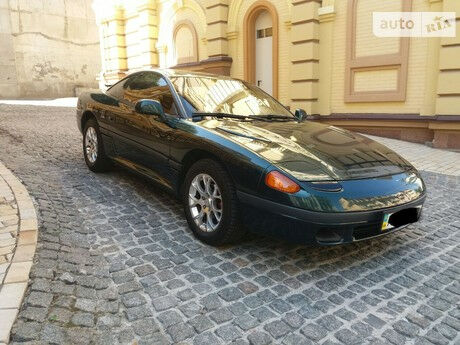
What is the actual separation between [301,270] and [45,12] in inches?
910

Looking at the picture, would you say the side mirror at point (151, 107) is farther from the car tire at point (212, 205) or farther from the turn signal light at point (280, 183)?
the turn signal light at point (280, 183)

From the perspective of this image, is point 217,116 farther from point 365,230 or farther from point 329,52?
point 329,52

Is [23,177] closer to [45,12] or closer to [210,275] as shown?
[210,275]

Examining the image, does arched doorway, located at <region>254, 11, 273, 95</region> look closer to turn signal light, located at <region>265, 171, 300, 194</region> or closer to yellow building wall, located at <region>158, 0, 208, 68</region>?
yellow building wall, located at <region>158, 0, 208, 68</region>

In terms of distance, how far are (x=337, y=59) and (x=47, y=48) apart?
17933mm

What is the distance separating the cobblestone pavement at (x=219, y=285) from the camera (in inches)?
85.3

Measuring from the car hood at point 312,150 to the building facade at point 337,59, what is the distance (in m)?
5.33

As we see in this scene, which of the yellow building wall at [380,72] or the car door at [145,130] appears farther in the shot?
the yellow building wall at [380,72]

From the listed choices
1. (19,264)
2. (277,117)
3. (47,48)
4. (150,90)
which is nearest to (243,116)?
(277,117)

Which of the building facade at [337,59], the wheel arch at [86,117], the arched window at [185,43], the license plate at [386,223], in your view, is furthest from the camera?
the arched window at [185,43]

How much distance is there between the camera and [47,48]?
21.4m

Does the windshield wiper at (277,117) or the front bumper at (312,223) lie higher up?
the windshield wiper at (277,117)

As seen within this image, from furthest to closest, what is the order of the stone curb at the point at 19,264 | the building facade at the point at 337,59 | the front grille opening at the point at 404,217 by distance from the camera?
the building facade at the point at 337,59
the front grille opening at the point at 404,217
the stone curb at the point at 19,264

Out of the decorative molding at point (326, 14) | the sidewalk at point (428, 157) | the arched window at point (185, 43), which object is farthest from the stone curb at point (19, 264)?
the arched window at point (185, 43)
